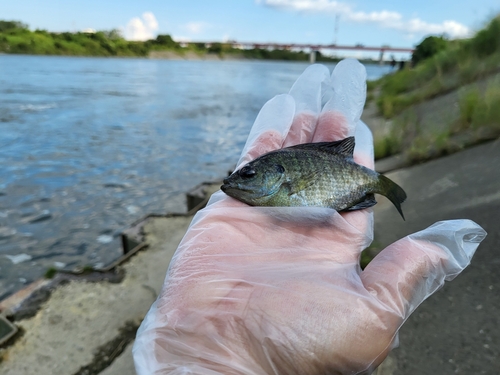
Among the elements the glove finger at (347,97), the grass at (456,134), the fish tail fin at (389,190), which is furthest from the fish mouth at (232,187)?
the grass at (456,134)

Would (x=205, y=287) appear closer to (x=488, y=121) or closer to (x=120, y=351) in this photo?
(x=120, y=351)

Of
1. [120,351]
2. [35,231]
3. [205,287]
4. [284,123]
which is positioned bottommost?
[35,231]

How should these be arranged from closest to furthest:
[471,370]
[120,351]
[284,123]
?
[471,370] < [284,123] < [120,351]

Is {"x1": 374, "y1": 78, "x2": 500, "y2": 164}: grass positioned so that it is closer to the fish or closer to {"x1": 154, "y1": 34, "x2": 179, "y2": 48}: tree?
the fish

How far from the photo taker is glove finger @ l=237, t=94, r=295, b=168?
8.94ft

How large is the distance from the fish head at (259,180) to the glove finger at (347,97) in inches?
39.0

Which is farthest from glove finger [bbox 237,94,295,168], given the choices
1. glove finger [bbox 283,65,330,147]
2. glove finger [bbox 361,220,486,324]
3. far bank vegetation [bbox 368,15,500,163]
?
far bank vegetation [bbox 368,15,500,163]

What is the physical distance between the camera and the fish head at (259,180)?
210 cm

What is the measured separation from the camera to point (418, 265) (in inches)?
71.6

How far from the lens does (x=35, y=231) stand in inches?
257

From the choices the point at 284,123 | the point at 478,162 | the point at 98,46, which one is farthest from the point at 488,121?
the point at 98,46

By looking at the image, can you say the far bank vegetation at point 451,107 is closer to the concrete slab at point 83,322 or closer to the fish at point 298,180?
the fish at point 298,180

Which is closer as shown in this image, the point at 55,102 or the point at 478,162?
the point at 478,162

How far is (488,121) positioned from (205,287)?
20.9 feet
